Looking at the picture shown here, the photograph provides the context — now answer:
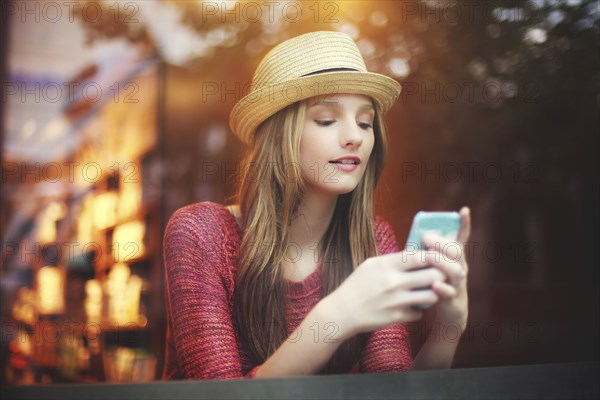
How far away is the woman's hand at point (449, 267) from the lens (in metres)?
1.30

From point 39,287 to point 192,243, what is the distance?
3.16m

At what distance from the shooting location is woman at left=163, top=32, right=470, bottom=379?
1402 mm

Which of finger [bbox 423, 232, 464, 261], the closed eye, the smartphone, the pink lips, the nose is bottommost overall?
finger [bbox 423, 232, 464, 261]

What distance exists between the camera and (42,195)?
4.44 m

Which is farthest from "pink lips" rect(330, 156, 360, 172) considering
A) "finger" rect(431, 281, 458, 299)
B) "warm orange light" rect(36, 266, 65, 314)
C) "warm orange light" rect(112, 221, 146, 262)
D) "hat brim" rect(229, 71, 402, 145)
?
"warm orange light" rect(36, 266, 65, 314)

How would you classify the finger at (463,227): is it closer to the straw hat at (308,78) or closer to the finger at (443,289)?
the finger at (443,289)

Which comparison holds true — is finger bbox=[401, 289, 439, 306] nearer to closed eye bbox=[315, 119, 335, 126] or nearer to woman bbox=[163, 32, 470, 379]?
woman bbox=[163, 32, 470, 379]

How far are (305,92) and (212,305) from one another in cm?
54

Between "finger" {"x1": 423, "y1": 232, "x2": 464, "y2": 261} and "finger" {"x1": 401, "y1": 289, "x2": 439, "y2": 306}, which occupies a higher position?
"finger" {"x1": 423, "y1": 232, "x2": 464, "y2": 261}

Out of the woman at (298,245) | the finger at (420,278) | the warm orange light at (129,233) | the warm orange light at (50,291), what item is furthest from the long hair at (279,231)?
the warm orange light at (50,291)

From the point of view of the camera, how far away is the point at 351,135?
4.88 ft

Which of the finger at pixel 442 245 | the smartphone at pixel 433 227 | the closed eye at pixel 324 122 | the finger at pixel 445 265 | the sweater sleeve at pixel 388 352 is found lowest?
the sweater sleeve at pixel 388 352

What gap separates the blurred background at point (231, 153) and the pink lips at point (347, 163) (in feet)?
0.68

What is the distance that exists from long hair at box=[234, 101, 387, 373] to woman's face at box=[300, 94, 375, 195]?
3 cm
